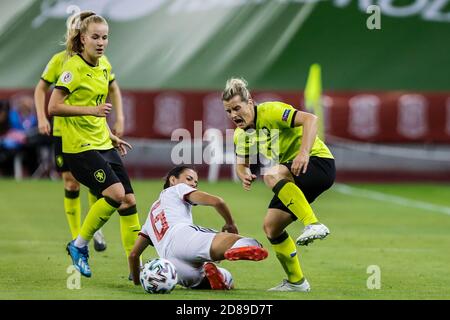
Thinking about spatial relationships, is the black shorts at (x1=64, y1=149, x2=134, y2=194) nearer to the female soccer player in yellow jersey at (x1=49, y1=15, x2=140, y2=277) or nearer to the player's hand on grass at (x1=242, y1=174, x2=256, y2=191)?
the female soccer player in yellow jersey at (x1=49, y1=15, x2=140, y2=277)

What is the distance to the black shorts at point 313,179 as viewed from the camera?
8.71 meters

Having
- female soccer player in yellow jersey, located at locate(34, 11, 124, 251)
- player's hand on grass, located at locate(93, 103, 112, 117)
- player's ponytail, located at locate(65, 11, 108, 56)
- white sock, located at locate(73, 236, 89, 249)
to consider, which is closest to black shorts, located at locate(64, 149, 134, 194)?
white sock, located at locate(73, 236, 89, 249)

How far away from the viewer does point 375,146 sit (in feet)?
79.4

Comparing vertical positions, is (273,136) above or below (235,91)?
below

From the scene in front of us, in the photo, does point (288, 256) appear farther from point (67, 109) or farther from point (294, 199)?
point (67, 109)

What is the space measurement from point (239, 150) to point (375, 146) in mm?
15630

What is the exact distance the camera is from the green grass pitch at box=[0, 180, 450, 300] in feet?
27.8

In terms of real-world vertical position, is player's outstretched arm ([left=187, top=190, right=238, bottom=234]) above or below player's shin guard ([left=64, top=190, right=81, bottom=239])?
above

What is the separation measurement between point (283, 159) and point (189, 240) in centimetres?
106

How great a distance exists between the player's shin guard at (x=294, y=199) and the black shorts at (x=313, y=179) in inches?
5.6

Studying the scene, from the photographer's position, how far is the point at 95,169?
929 cm

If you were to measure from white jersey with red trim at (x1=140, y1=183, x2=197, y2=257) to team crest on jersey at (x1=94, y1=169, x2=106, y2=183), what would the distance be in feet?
2.11

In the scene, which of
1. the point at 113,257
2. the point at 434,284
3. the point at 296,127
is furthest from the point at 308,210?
the point at 113,257

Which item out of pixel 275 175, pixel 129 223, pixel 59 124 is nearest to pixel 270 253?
pixel 129 223
